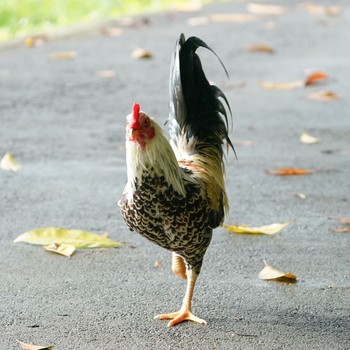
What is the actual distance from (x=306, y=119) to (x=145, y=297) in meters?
4.30

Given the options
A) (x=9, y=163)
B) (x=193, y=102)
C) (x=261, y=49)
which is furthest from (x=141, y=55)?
(x=193, y=102)

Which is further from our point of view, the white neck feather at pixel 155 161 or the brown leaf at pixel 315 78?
the brown leaf at pixel 315 78

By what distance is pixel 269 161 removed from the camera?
24.5 feet

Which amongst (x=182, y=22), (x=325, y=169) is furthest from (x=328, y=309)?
(x=182, y=22)

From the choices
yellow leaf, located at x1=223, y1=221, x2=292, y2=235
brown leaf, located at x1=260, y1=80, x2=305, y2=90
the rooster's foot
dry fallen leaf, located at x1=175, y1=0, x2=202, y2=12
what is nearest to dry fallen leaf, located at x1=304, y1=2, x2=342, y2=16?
dry fallen leaf, located at x1=175, y1=0, x2=202, y2=12

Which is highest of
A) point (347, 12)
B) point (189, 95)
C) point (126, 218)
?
point (189, 95)

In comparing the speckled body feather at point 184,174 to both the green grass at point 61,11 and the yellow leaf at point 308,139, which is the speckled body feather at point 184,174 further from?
the green grass at point 61,11

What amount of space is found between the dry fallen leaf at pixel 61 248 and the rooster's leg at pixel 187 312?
1018mm

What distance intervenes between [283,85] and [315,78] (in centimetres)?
43

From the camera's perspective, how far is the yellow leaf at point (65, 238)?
557cm

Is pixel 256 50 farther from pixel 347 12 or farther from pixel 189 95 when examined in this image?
pixel 189 95

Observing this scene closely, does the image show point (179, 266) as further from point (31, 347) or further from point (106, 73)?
point (106, 73)

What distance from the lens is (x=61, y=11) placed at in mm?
14695

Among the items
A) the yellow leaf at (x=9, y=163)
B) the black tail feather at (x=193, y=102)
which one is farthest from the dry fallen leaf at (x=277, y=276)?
the yellow leaf at (x=9, y=163)
